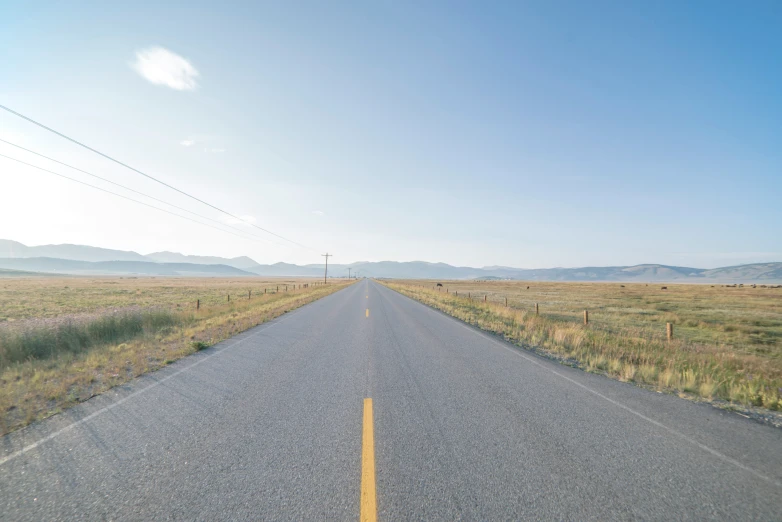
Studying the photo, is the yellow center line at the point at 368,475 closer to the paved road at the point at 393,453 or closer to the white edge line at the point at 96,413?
the paved road at the point at 393,453

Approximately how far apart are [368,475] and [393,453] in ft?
1.73

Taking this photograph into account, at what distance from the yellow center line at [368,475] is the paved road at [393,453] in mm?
62

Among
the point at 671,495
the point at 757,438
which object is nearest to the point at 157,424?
the point at 671,495

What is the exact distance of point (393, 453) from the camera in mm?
3744

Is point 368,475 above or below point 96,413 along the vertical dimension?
above

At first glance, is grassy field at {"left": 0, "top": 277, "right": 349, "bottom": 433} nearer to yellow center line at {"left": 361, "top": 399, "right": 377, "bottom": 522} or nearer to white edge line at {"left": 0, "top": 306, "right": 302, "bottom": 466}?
white edge line at {"left": 0, "top": 306, "right": 302, "bottom": 466}

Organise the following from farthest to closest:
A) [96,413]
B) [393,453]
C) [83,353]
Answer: [83,353] < [96,413] < [393,453]

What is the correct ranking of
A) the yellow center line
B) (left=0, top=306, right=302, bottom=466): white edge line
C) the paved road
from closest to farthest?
1. the yellow center line
2. the paved road
3. (left=0, top=306, right=302, bottom=466): white edge line

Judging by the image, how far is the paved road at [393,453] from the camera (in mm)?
2918

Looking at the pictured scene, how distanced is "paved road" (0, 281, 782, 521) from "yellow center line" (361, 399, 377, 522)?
6cm

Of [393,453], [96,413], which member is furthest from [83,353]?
[393,453]

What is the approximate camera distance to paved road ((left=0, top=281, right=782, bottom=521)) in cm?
292

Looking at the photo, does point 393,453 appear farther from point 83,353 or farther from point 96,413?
point 83,353

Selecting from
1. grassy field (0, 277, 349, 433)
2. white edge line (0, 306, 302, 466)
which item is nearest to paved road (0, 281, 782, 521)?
white edge line (0, 306, 302, 466)
